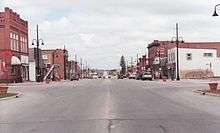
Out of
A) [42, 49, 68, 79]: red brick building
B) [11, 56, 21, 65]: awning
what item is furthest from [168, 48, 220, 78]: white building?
[42, 49, 68, 79]: red brick building

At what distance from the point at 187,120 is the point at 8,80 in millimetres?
64680

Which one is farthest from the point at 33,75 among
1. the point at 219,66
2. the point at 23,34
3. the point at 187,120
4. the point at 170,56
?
the point at 187,120

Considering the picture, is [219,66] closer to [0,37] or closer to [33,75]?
[33,75]

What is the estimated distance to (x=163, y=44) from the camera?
14462cm

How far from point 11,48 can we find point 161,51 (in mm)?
66016

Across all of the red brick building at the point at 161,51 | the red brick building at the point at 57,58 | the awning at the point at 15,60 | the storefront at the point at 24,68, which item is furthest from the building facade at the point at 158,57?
the awning at the point at 15,60

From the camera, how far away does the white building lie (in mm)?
118125

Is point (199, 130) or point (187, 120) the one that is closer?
point (199, 130)

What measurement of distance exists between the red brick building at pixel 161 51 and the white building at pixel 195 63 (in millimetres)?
11206

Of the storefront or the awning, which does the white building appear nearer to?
the storefront

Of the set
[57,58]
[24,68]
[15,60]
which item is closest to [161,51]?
[57,58]

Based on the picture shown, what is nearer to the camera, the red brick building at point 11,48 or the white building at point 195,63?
the red brick building at point 11,48

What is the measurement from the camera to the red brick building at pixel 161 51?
5241 inches

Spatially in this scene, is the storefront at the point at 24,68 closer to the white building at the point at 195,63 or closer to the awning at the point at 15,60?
the awning at the point at 15,60
